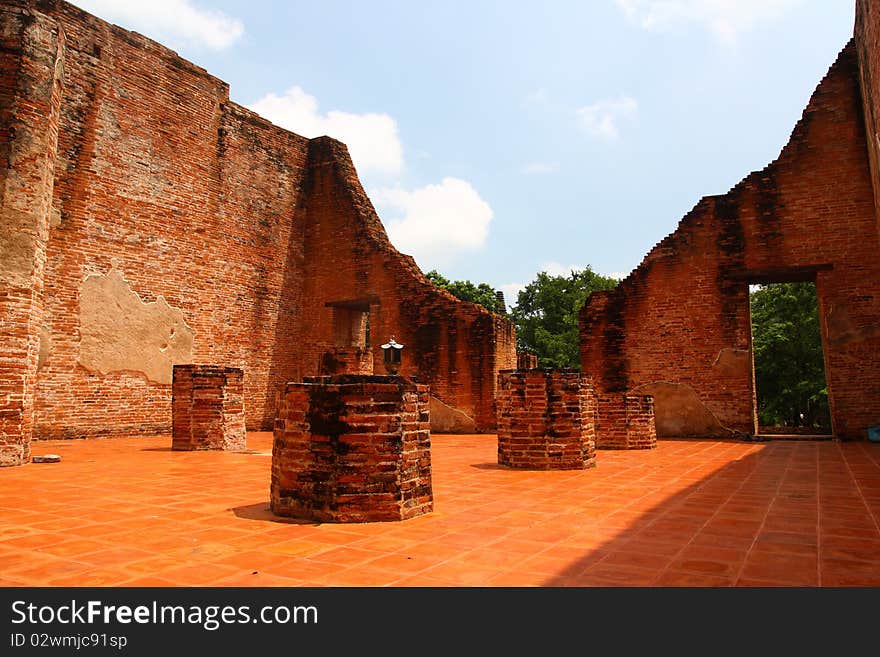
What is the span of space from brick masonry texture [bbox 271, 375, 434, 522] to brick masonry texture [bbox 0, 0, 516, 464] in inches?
194

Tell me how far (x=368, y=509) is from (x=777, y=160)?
11469 millimetres

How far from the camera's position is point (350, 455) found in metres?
3.93

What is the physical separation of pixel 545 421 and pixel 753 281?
8.05 m

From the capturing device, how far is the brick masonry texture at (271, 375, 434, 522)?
3.90 meters

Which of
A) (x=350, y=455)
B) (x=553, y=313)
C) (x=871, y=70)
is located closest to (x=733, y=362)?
(x=871, y=70)

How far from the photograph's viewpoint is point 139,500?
4613mm

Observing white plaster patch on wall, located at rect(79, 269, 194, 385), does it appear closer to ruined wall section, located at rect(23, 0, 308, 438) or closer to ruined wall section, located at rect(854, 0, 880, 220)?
ruined wall section, located at rect(23, 0, 308, 438)

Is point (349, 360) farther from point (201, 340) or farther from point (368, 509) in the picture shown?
point (368, 509)

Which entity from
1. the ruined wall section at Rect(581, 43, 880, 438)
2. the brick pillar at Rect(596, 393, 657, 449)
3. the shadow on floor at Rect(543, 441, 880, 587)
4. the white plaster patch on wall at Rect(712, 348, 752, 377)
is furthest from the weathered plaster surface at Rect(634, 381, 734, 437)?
the shadow on floor at Rect(543, 441, 880, 587)

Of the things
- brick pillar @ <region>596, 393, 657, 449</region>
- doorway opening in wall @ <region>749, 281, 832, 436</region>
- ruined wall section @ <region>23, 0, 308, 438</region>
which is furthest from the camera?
doorway opening in wall @ <region>749, 281, 832, 436</region>

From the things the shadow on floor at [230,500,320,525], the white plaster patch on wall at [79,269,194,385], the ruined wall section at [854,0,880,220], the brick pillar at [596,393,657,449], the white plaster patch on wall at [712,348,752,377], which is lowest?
the shadow on floor at [230,500,320,525]

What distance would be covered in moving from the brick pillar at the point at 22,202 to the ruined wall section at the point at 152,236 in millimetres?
3662

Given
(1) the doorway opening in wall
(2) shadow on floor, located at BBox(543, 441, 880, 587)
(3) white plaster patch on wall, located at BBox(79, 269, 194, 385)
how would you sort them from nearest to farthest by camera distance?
(2) shadow on floor, located at BBox(543, 441, 880, 587), (3) white plaster patch on wall, located at BBox(79, 269, 194, 385), (1) the doorway opening in wall

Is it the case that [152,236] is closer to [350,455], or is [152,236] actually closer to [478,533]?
[350,455]
